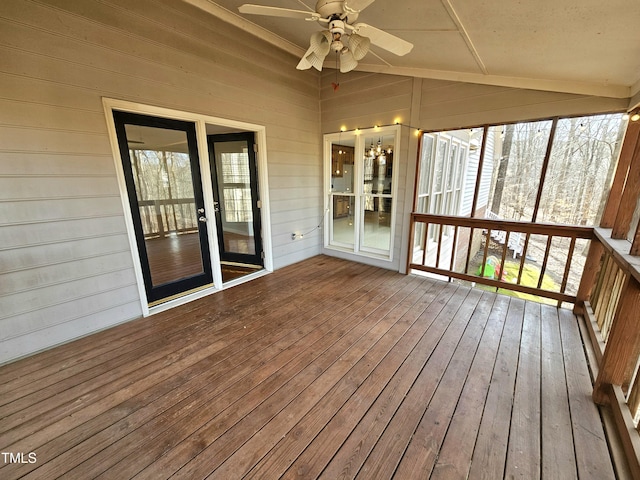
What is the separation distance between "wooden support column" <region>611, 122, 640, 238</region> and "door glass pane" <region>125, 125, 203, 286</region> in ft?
14.2

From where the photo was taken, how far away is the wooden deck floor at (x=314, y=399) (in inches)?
54.7

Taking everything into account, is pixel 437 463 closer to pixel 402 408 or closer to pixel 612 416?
pixel 402 408

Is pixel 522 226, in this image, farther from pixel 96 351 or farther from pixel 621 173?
pixel 96 351

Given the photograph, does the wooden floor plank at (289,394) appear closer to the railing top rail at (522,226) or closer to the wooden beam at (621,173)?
the railing top rail at (522,226)

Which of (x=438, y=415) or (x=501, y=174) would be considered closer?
(x=438, y=415)

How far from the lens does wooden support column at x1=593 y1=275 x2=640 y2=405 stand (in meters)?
1.61

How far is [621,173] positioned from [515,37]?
176cm

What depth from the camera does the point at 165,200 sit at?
3.02 m

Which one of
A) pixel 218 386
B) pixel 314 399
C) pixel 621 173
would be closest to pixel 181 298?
pixel 218 386

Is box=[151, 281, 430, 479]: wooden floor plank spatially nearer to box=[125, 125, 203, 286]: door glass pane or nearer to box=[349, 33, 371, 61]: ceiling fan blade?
box=[125, 125, 203, 286]: door glass pane

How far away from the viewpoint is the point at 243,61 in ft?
10.8

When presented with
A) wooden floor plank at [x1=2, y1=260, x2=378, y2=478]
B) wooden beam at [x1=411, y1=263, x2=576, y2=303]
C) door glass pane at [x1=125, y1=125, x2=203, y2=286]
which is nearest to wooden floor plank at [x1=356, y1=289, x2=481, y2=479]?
wooden beam at [x1=411, y1=263, x2=576, y2=303]

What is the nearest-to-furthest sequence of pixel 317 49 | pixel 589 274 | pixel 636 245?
1. pixel 636 245
2. pixel 317 49
3. pixel 589 274

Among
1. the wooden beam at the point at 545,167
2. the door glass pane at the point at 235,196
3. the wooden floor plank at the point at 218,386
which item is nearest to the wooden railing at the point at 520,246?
the wooden beam at the point at 545,167
